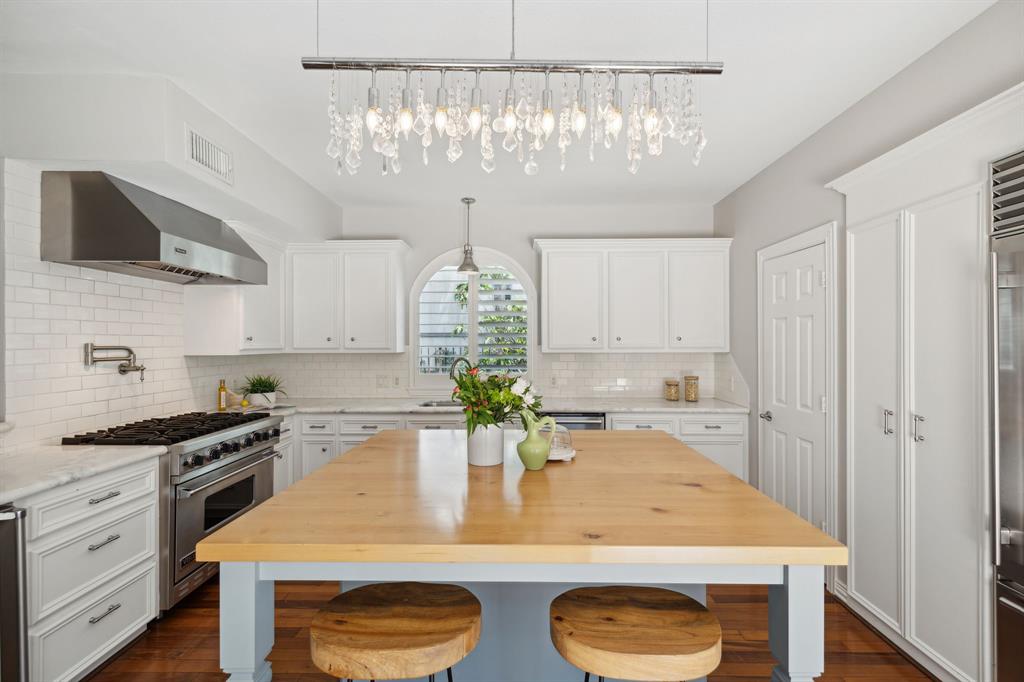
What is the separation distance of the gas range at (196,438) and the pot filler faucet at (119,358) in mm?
320

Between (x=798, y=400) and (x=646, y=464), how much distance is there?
74.2 inches

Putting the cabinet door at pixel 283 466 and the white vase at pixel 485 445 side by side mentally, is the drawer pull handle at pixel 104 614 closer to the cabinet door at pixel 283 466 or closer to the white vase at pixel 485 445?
the cabinet door at pixel 283 466

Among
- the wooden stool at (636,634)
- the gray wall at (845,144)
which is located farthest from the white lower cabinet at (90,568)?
the gray wall at (845,144)

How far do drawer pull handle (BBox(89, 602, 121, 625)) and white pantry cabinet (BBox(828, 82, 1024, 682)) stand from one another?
3.64 metres

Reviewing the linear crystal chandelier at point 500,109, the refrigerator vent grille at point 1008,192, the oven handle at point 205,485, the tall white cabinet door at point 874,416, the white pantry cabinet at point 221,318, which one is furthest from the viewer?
the white pantry cabinet at point 221,318

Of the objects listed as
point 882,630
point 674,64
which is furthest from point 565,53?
point 882,630

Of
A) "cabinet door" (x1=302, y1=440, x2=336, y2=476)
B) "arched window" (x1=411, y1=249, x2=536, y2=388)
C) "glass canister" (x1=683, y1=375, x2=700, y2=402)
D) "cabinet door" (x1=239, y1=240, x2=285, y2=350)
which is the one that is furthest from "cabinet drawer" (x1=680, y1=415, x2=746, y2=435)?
"cabinet door" (x1=239, y1=240, x2=285, y2=350)

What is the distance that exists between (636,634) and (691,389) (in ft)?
12.4

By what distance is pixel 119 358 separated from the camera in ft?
10.5

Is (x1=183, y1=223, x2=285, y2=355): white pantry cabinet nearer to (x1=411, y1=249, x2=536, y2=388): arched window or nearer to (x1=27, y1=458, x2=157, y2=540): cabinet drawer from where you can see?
(x1=27, y1=458, x2=157, y2=540): cabinet drawer

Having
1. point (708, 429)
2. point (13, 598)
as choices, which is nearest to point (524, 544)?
point (13, 598)

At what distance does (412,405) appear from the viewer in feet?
15.4

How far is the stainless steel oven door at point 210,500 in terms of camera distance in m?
2.91

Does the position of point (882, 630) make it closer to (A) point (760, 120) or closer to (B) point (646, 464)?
(B) point (646, 464)
